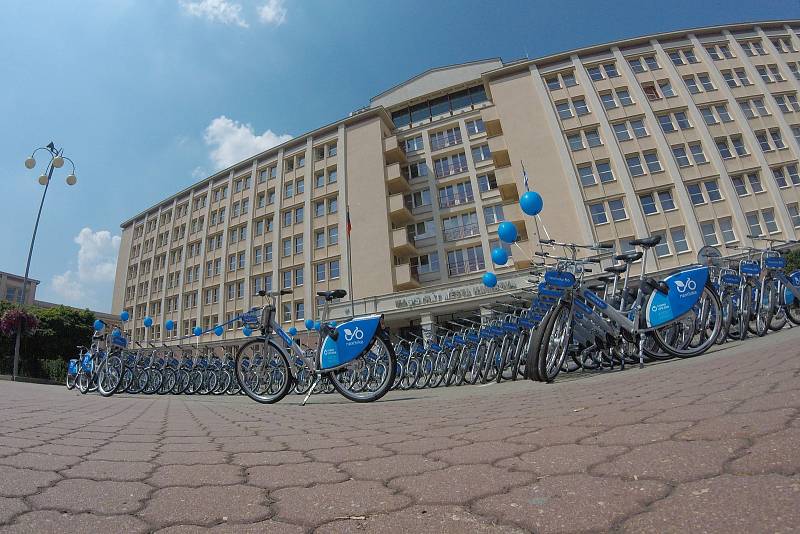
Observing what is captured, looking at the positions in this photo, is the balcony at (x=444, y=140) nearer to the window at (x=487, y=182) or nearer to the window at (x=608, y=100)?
the window at (x=487, y=182)

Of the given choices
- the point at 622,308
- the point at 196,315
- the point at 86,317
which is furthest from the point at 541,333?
the point at 196,315

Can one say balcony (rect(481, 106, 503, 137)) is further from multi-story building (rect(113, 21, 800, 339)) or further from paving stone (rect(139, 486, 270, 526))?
paving stone (rect(139, 486, 270, 526))

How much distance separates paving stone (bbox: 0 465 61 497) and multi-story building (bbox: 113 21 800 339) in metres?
23.3

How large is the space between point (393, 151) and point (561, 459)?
107ft

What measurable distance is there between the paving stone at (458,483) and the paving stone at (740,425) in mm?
784

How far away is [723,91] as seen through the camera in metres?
28.3

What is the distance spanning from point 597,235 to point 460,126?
534 inches

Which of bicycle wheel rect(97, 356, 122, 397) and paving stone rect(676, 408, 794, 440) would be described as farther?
bicycle wheel rect(97, 356, 122, 397)

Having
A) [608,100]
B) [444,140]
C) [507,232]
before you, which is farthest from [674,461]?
[608,100]

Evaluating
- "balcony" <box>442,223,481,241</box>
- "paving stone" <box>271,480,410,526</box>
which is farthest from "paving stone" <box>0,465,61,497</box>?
"balcony" <box>442,223,481,241</box>

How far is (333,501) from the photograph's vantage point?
136 cm

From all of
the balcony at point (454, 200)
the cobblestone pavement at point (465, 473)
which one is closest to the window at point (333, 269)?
the balcony at point (454, 200)

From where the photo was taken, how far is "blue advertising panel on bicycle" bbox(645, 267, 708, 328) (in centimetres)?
509

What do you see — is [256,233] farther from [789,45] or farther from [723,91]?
[789,45]
